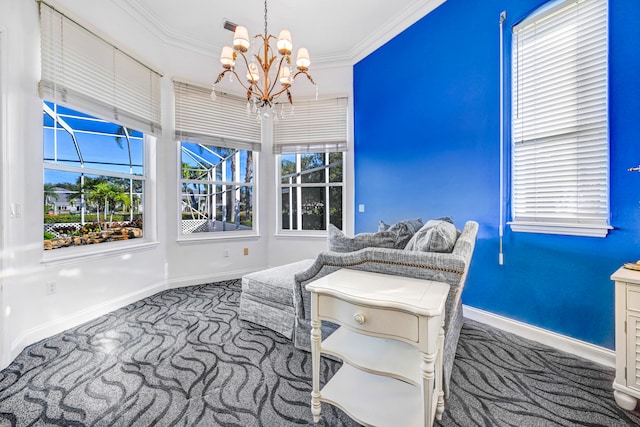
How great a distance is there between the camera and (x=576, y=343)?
204 cm

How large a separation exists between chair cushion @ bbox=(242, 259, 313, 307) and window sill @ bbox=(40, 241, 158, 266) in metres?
1.56

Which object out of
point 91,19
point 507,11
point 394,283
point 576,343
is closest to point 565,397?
point 576,343

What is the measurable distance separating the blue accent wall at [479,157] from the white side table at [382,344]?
57.0 inches

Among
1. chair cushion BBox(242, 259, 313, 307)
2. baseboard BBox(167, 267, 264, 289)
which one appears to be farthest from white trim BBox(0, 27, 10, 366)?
baseboard BBox(167, 267, 264, 289)

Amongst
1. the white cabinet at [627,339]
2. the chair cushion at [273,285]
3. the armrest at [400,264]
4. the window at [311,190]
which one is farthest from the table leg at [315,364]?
the window at [311,190]

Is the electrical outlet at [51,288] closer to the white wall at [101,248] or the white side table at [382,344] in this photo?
the white wall at [101,248]

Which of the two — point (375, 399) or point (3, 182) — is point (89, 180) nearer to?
point (3, 182)

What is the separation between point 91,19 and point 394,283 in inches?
146

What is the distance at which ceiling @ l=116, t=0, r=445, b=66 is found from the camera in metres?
3.09

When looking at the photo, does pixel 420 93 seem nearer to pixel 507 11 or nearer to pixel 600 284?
pixel 507 11

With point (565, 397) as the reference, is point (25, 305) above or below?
above

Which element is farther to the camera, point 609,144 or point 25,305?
point 25,305

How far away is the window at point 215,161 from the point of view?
12.4ft

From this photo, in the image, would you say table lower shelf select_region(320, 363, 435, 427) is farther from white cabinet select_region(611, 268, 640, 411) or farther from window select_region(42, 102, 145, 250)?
Answer: window select_region(42, 102, 145, 250)
